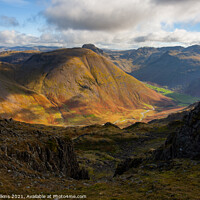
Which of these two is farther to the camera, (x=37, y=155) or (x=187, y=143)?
(x=187, y=143)

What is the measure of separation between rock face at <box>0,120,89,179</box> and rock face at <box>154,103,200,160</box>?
66.3 feet

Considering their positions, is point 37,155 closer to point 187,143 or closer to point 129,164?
point 129,164

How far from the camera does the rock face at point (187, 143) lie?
31591 mm

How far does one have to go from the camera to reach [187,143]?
109 ft

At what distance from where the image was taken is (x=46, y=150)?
32594 mm

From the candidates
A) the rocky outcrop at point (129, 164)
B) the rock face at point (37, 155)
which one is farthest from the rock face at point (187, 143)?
the rock face at point (37, 155)

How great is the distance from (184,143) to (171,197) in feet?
64.3

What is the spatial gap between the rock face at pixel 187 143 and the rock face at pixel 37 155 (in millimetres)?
20203

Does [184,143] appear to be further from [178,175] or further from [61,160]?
[61,160]

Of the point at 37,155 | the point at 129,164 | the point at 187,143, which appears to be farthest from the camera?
the point at 129,164

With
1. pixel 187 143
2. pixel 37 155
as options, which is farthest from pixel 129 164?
pixel 37 155

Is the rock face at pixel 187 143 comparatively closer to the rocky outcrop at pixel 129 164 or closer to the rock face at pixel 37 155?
the rocky outcrop at pixel 129 164

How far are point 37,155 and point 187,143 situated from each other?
2885cm

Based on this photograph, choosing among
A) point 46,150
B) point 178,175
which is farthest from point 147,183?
point 46,150
